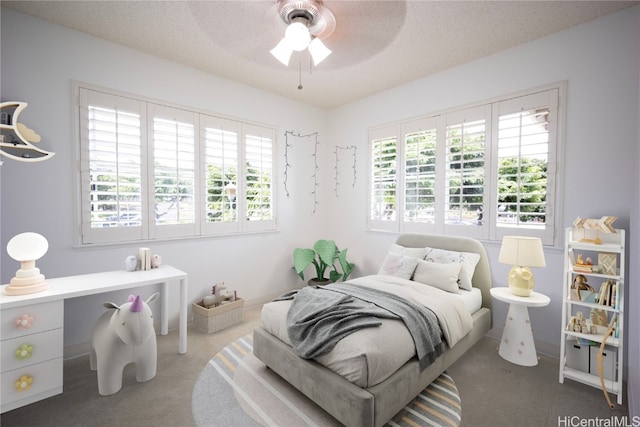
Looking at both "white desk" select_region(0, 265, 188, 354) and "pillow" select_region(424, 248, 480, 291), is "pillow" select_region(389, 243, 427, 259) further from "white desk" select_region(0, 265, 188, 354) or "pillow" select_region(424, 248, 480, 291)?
"white desk" select_region(0, 265, 188, 354)

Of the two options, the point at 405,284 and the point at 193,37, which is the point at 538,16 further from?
the point at 193,37

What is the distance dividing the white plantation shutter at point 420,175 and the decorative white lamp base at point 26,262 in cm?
330

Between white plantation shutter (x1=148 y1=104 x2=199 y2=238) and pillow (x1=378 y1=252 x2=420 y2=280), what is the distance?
2.07 m

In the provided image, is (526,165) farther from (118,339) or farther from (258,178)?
(118,339)

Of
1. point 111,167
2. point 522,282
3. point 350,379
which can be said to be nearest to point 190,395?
point 350,379

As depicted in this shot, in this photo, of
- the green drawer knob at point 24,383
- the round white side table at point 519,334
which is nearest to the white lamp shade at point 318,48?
the round white side table at point 519,334

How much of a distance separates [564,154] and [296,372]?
2.72m

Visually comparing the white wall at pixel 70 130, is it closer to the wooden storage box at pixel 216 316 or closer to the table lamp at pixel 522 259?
the wooden storage box at pixel 216 316

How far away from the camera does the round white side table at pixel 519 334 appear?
2.43 metres

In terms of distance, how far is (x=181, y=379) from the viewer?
2.19 m

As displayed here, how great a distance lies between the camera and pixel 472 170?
9.92ft

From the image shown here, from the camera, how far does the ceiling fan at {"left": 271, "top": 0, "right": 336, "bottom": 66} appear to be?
202 centimetres

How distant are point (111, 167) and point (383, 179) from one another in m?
2.90

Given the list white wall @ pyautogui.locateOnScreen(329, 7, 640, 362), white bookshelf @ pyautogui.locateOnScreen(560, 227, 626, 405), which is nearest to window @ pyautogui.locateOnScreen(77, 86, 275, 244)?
white wall @ pyautogui.locateOnScreen(329, 7, 640, 362)
